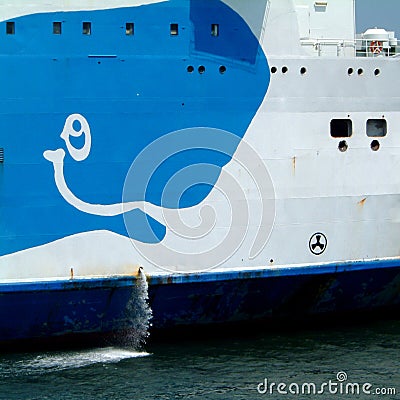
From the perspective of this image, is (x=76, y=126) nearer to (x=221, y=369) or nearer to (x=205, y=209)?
(x=205, y=209)

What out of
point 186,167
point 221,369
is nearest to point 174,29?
point 186,167

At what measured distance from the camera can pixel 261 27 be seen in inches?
550

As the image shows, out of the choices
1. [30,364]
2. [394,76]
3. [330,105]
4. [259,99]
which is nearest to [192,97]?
[259,99]

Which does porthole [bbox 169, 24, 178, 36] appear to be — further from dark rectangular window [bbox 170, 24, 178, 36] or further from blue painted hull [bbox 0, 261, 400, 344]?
blue painted hull [bbox 0, 261, 400, 344]

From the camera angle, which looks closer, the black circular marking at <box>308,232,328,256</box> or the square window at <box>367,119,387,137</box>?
the black circular marking at <box>308,232,328,256</box>

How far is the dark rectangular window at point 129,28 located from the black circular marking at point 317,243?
369cm

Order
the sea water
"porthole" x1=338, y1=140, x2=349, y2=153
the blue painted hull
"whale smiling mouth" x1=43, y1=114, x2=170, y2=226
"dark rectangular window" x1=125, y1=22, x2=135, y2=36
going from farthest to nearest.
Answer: "porthole" x1=338, y1=140, x2=349, y2=153, "dark rectangular window" x1=125, y1=22, x2=135, y2=36, "whale smiling mouth" x1=43, y1=114, x2=170, y2=226, the blue painted hull, the sea water

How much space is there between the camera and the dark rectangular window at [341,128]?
14.4 m

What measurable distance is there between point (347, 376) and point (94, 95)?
478 cm

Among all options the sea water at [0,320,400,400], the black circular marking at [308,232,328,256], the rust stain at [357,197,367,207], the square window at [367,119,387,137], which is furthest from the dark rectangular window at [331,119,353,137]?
the sea water at [0,320,400,400]

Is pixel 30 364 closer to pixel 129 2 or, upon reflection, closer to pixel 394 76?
pixel 129 2

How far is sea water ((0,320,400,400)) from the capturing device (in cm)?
1203

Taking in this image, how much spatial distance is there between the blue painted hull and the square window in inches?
72.2

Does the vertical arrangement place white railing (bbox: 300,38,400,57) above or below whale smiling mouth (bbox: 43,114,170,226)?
above
